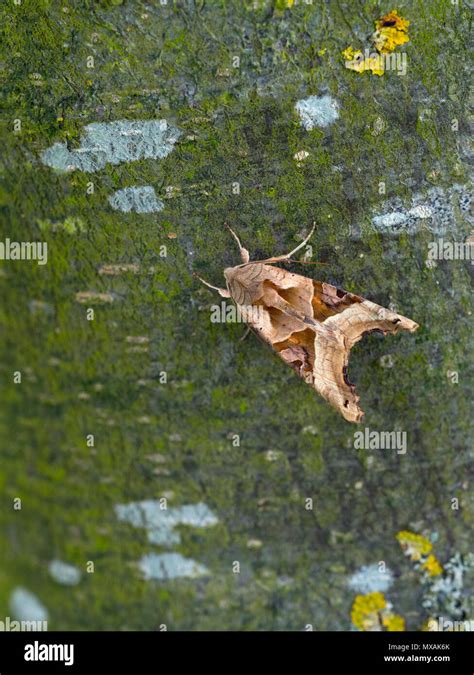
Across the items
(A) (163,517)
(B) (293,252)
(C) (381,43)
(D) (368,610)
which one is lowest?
(D) (368,610)

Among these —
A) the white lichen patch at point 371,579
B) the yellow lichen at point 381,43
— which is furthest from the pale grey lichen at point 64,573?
the yellow lichen at point 381,43

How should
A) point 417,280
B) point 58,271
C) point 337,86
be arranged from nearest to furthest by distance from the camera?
1. point 337,86
2. point 417,280
3. point 58,271

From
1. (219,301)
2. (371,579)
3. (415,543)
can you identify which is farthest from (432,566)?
(219,301)

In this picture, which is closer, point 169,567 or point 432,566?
point 432,566

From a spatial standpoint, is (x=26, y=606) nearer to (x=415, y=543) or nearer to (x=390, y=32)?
(x=415, y=543)

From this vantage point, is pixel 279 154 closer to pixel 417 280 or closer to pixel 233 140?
pixel 233 140
